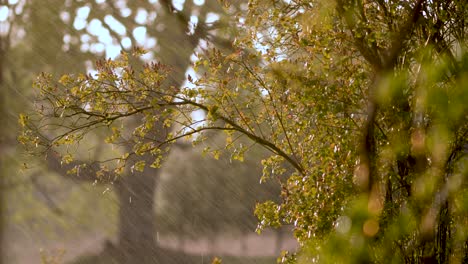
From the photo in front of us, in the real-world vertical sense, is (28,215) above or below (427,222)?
above

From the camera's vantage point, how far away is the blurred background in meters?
11.5

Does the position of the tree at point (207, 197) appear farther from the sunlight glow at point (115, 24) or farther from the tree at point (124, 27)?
the sunlight glow at point (115, 24)

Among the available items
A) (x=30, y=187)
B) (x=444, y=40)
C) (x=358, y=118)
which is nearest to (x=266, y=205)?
(x=358, y=118)

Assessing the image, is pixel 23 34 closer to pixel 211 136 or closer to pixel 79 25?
pixel 79 25

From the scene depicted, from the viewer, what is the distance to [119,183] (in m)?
13.1

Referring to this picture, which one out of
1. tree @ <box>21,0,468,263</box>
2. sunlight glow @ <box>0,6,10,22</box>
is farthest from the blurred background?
tree @ <box>21,0,468,263</box>

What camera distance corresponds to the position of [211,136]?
13438mm

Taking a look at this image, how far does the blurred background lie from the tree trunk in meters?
0.03

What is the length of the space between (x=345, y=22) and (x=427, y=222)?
2537mm

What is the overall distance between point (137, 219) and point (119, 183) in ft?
4.01

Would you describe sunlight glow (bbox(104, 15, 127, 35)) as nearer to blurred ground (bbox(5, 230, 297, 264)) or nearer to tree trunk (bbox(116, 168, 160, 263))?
tree trunk (bbox(116, 168, 160, 263))

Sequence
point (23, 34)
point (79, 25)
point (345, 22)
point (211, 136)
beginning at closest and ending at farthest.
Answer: point (345, 22)
point (79, 25)
point (23, 34)
point (211, 136)

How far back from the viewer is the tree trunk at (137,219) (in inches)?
537

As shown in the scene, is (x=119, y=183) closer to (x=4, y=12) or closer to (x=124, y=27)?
(x=124, y=27)
